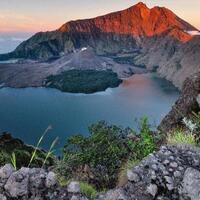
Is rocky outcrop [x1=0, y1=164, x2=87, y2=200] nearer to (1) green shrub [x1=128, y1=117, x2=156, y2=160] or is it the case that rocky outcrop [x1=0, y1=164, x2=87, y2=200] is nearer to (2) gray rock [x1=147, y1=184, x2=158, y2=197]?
(2) gray rock [x1=147, y1=184, x2=158, y2=197]

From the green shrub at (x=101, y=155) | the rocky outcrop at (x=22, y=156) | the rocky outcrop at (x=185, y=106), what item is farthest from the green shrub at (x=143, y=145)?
the rocky outcrop at (x=185, y=106)

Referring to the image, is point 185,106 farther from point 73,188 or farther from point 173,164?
point 73,188

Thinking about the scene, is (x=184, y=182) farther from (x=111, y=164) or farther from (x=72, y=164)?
(x=72, y=164)

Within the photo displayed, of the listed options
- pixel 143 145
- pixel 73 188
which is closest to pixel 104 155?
pixel 143 145

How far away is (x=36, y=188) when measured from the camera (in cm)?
788

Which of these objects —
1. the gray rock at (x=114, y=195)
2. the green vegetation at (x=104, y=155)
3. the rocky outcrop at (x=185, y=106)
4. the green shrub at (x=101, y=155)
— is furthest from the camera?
the rocky outcrop at (x=185, y=106)

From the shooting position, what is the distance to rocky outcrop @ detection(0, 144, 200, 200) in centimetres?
784

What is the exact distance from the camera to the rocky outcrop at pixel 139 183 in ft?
25.7

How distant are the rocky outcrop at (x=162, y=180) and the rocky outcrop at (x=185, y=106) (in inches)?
417

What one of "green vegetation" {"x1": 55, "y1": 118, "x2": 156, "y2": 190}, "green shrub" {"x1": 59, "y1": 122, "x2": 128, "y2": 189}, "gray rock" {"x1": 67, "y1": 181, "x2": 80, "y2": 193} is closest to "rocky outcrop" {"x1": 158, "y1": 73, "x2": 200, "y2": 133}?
"green shrub" {"x1": 59, "y1": 122, "x2": 128, "y2": 189}

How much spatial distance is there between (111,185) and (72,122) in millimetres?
175833

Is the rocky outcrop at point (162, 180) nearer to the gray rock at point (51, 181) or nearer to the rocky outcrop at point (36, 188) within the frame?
the rocky outcrop at point (36, 188)

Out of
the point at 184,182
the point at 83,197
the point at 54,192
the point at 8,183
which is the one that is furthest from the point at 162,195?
the point at 8,183

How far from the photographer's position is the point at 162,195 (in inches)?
324
